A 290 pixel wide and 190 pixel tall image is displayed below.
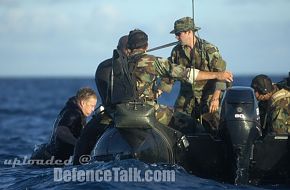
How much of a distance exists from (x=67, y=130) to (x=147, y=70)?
233 cm

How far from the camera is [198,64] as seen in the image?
467 inches

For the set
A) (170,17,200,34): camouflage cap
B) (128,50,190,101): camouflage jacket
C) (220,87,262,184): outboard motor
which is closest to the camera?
(220,87,262,184): outboard motor

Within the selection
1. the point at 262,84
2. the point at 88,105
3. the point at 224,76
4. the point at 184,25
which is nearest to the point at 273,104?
the point at 262,84

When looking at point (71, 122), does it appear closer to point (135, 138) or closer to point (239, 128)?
point (135, 138)

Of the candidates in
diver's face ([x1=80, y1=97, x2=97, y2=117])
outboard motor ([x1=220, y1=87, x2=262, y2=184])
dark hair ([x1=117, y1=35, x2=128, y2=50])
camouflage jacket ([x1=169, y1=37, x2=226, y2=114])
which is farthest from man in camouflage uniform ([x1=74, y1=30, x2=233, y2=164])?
diver's face ([x1=80, y1=97, x2=97, y2=117])

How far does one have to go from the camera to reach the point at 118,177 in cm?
949

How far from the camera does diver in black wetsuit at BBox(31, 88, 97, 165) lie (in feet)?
39.9

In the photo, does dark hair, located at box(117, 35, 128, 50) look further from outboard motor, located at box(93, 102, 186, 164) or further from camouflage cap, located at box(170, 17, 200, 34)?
outboard motor, located at box(93, 102, 186, 164)

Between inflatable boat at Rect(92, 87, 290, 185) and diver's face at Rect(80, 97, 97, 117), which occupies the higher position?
diver's face at Rect(80, 97, 97, 117)

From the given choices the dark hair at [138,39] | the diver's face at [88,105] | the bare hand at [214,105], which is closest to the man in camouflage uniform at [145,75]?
the dark hair at [138,39]

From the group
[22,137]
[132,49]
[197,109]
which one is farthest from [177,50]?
[22,137]

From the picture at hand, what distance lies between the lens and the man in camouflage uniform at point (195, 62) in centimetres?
1161

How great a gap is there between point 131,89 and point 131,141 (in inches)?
29.8

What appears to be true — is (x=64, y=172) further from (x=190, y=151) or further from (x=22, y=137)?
(x=22, y=137)
